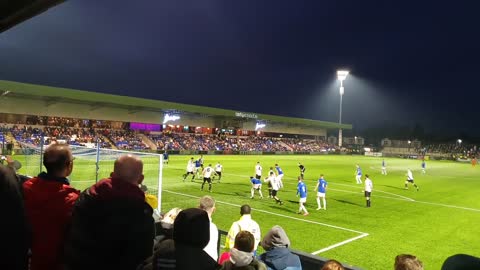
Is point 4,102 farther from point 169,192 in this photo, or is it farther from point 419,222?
point 419,222

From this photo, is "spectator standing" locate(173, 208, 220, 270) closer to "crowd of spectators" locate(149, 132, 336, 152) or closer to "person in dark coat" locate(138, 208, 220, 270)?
"person in dark coat" locate(138, 208, 220, 270)

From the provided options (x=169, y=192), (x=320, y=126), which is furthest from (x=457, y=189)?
(x=320, y=126)

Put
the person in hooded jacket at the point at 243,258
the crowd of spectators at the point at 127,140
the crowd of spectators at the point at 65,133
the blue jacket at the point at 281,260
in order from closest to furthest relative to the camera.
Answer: the person in hooded jacket at the point at 243,258 → the blue jacket at the point at 281,260 → the crowd of spectators at the point at 65,133 → the crowd of spectators at the point at 127,140

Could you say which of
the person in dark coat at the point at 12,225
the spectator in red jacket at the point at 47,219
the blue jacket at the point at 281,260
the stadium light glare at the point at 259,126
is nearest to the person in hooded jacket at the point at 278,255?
the blue jacket at the point at 281,260

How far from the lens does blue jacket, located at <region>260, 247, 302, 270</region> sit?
16.3 ft

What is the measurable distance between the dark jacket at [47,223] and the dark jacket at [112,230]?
1.20 ft

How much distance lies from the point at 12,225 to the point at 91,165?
25.6m

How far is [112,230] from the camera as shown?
2895 mm

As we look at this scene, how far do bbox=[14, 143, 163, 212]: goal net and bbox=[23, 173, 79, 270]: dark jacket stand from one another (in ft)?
21.8

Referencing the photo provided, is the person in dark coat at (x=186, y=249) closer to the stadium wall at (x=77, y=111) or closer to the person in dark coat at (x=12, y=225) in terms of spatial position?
the person in dark coat at (x=12, y=225)

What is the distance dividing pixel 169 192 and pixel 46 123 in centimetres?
4158

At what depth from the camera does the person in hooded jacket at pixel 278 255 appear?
4966 mm

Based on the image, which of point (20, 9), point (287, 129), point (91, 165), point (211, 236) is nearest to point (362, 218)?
point (211, 236)

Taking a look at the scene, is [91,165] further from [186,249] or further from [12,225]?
[186,249]
